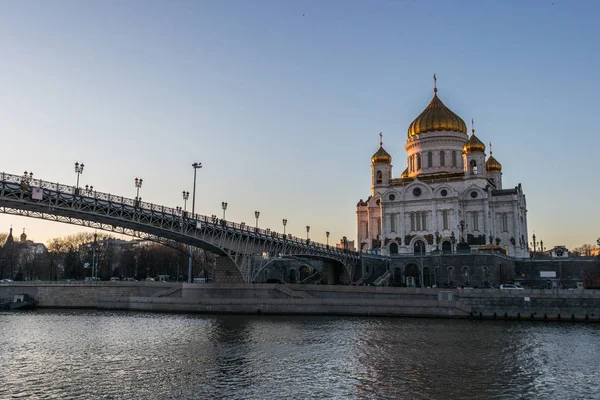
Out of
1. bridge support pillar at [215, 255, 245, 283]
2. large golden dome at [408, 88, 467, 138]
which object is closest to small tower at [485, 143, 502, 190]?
large golden dome at [408, 88, 467, 138]

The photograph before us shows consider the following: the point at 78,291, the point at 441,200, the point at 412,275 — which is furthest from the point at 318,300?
the point at 441,200

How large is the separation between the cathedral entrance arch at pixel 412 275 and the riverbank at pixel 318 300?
26.2 m

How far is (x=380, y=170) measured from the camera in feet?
305

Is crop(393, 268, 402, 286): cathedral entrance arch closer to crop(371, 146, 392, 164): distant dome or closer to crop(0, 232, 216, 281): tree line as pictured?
crop(371, 146, 392, 164): distant dome

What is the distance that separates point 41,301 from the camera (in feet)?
194

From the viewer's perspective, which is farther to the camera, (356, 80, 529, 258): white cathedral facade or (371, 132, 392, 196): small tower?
(371, 132, 392, 196): small tower

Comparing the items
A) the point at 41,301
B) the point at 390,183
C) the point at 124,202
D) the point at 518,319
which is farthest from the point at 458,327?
the point at 390,183

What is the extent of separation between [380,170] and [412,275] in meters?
22.2

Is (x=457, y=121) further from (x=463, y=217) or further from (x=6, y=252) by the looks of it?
(x=6, y=252)

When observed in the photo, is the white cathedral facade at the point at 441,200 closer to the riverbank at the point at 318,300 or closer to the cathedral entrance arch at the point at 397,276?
the cathedral entrance arch at the point at 397,276

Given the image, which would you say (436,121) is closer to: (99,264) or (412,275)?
(412,275)

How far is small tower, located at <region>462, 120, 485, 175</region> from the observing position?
274ft

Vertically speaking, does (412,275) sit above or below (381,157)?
below

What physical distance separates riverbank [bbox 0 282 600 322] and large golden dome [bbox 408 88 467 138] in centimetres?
4633
